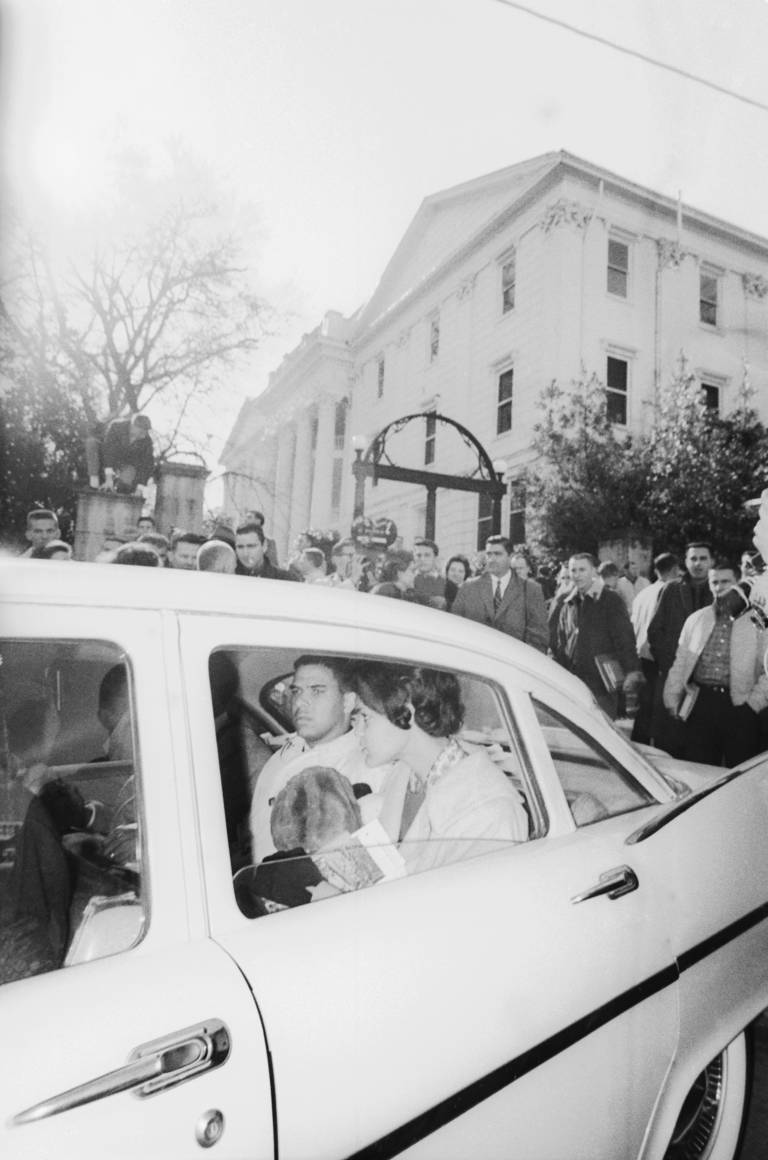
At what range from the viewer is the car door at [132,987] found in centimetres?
69

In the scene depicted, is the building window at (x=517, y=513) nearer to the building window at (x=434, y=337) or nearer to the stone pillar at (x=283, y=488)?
the building window at (x=434, y=337)

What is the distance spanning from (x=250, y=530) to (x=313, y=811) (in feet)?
3.92

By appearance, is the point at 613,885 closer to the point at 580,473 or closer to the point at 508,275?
the point at 580,473

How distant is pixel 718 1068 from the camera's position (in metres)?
1.52

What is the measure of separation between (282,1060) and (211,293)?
1881 millimetres

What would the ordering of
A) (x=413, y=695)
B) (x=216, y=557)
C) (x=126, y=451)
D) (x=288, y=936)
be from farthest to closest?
(x=216, y=557)
(x=126, y=451)
(x=413, y=695)
(x=288, y=936)

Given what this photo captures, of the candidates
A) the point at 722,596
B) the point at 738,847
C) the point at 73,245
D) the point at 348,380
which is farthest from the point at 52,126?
the point at 722,596

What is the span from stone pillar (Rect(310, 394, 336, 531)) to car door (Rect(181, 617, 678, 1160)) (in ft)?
4.08

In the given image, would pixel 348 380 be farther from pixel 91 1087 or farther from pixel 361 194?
pixel 91 1087

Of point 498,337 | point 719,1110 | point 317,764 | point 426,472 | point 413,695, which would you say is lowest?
point 719,1110

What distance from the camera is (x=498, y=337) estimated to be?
288 centimetres

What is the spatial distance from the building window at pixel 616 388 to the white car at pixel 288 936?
6.74 feet

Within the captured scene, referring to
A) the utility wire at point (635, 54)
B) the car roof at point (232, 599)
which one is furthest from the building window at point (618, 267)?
the car roof at point (232, 599)

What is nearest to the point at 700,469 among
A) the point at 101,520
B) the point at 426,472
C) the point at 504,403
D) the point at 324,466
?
the point at 504,403
